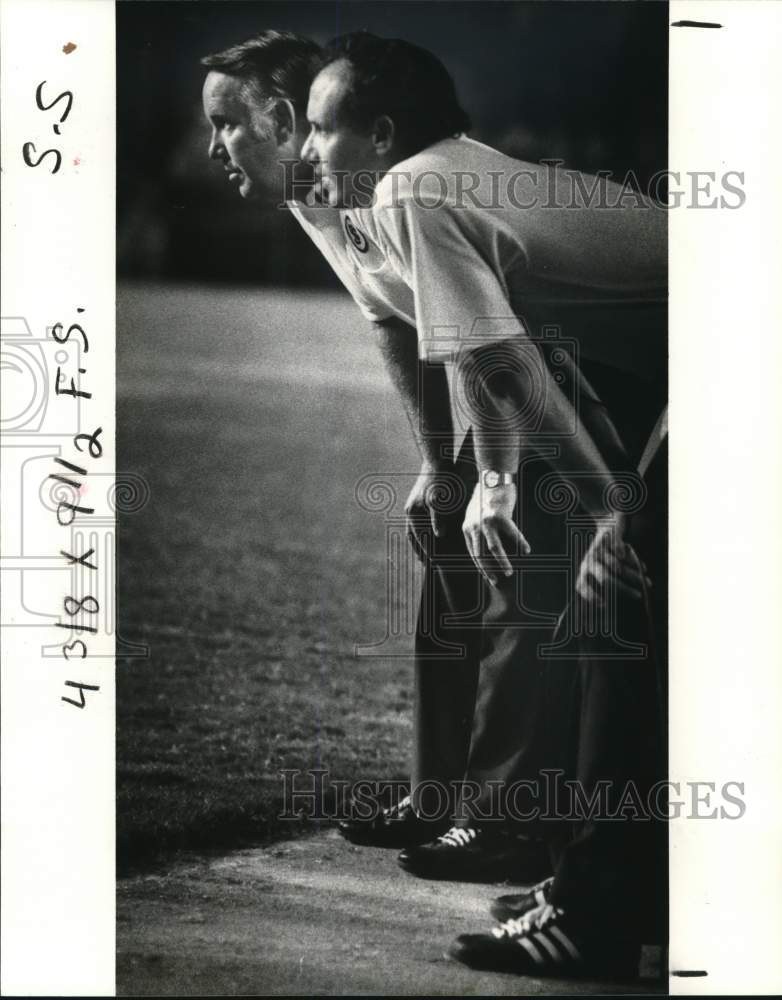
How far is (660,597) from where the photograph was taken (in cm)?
303

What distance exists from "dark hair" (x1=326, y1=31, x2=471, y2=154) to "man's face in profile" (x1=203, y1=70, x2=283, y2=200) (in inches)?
10.6

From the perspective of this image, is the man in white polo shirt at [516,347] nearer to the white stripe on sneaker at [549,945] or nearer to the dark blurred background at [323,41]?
the dark blurred background at [323,41]

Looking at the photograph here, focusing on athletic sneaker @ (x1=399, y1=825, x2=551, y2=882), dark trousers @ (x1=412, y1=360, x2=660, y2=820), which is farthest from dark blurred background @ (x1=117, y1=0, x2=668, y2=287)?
athletic sneaker @ (x1=399, y1=825, x2=551, y2=882)

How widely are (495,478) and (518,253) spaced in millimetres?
707

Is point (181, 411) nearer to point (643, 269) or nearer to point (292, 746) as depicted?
point (292, 746)

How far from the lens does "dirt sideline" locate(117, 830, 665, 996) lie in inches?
118

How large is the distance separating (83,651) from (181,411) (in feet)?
2.70

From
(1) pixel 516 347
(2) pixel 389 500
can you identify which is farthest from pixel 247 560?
(1) pixel 516 347

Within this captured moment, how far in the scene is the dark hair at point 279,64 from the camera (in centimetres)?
304

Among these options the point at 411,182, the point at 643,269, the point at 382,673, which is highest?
the point at 411,182
